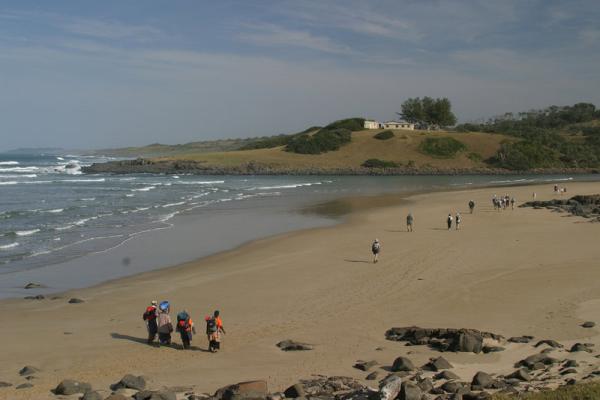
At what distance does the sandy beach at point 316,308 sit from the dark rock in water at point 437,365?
21 centimetres

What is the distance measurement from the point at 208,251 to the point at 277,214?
14.9 metres

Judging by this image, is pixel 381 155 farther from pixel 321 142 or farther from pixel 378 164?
pixel 321 142

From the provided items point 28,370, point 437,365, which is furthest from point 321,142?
point 437,365

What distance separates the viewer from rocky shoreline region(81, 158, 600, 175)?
100 meters

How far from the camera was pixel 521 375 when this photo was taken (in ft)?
34.5

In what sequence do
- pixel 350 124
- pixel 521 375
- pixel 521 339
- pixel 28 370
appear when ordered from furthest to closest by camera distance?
1. pixel 350 124
2. pixel 521 339
3. pixel 28 370
4. pixel 521 375

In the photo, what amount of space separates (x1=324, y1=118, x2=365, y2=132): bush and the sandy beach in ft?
346

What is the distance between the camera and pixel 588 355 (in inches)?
459

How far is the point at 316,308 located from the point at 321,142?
10151 centimetres

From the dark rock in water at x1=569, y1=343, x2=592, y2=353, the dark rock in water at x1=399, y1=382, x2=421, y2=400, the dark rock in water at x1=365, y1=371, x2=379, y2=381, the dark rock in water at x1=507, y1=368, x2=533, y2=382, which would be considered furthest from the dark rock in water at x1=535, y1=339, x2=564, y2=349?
the dark rock in water at x1=399, y1=382, x2=421, y2=400

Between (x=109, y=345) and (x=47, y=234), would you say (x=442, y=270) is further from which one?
(x=47, y=234)

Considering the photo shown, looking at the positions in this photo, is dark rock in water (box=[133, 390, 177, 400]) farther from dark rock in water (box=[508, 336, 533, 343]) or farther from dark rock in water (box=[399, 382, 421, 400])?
dark rock in water (box=[508, 336, 533, 343])

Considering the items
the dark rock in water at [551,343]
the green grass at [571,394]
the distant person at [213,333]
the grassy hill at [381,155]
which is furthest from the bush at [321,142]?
the green grass at [571,394]

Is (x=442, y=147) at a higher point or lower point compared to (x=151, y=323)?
higher
